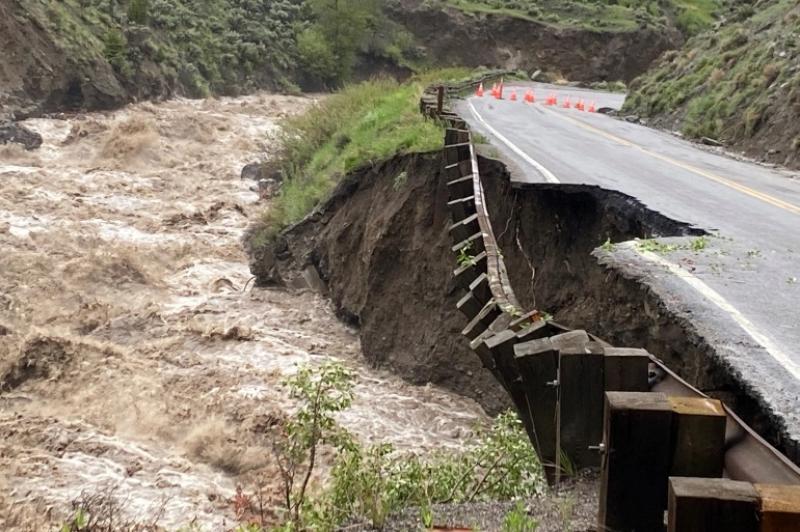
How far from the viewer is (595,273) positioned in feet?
29.5

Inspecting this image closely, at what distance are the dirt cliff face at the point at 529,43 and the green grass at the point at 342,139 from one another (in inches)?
1352

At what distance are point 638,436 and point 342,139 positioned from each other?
58.1ft

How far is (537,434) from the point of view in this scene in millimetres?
3912

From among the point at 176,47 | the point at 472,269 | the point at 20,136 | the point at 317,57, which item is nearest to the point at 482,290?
the point at 472,269

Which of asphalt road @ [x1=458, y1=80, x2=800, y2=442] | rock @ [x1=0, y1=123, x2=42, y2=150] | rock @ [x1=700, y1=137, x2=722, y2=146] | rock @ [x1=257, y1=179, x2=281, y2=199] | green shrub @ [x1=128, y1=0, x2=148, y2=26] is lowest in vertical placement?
rock @ [x1=257, y1=179, x2=281, y2=199]

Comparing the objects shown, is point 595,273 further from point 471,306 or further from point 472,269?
point 471,306

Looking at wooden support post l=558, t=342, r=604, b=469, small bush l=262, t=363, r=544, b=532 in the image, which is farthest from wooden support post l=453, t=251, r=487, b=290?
wooden support post l=558, t=342, r=604, b=469

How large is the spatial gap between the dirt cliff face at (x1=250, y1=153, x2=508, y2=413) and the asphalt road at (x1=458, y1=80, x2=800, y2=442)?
1.71m

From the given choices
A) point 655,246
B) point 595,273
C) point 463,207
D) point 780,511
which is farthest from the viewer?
point 595,273

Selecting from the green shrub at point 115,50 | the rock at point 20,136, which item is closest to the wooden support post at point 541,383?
the rock at point 20,136

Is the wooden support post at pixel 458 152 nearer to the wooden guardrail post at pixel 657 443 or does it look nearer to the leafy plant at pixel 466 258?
the leafy plant at pixel 466 258

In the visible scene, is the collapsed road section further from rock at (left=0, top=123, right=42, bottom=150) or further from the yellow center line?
rock at (left=0, top=123, right=42, bottom=150)

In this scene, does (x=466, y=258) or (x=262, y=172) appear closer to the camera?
(x=466, y=258)

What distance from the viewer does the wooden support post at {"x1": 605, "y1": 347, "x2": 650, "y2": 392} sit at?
319 cm
